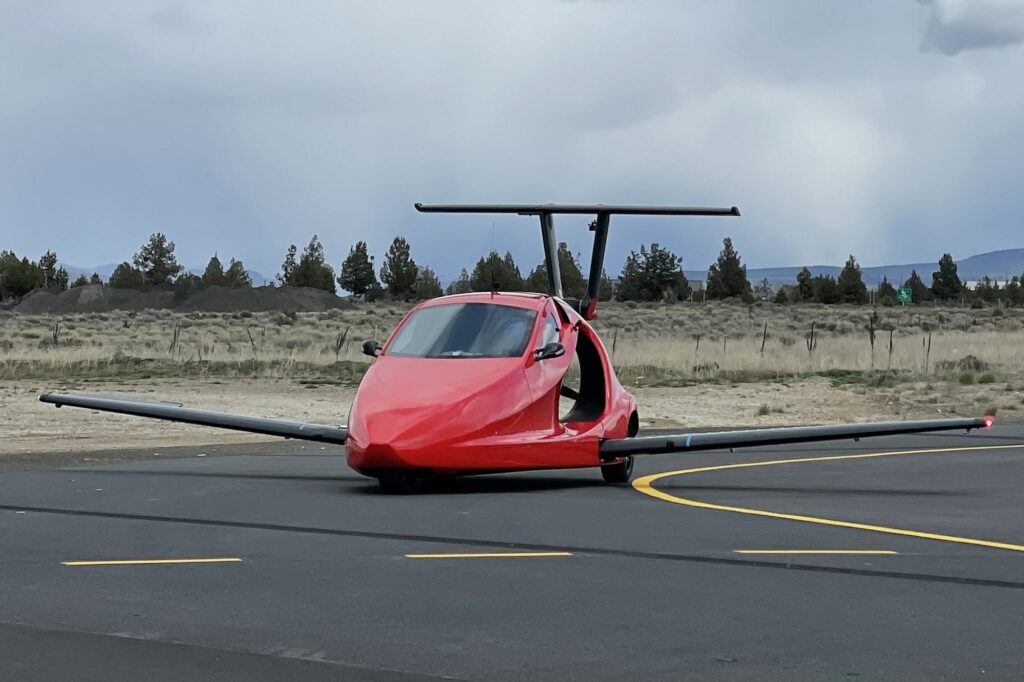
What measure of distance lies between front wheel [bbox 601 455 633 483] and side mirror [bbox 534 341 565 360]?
178 centimetres

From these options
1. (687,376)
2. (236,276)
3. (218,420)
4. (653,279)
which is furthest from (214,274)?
(218,420)

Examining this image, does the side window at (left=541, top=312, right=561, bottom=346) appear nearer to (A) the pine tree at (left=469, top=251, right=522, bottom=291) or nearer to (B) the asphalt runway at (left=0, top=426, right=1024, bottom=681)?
(B) the asphalt runway at (left=0, top=426, right=1024, bottom=681)

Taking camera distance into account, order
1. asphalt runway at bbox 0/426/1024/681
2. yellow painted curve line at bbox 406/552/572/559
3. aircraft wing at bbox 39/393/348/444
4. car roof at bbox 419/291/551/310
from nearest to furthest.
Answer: asphalt runway at bbox 0/426/1024/681 → yellow painted curve line at bbox 406/552/572/559 → car roof at bbox 419/291/551/310 → aircraft wing at bbox 39/393/348/444

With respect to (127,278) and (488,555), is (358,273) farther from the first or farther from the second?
(488,555)

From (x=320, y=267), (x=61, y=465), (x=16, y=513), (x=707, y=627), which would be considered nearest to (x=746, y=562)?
(x=707, y=627)

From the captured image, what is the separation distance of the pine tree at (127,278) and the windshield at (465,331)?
435ft

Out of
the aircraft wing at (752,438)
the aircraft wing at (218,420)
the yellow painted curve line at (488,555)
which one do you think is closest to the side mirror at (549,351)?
the aircraft wing at (752,438)

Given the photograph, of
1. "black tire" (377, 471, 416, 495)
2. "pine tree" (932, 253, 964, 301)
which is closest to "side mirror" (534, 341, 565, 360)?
"black tire" (377, 471, 416, 495)

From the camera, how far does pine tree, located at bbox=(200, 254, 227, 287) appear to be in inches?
6297

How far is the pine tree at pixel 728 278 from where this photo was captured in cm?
14825

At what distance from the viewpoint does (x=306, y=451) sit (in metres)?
23.0

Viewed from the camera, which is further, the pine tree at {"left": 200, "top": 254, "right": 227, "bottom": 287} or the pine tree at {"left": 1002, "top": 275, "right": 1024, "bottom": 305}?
the pine tree at {"left": 200, "top": 254, "right": 227, "bottom": 287}

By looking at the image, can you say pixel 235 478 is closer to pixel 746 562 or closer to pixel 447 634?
pixel 746 562

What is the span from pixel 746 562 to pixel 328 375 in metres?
32.3
